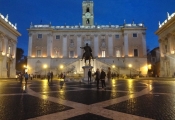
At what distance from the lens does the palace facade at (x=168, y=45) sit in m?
34.6

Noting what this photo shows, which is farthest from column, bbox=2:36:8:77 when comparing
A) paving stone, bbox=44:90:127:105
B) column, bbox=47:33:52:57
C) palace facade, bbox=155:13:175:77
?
palace facade, bbox=155:13:175:77

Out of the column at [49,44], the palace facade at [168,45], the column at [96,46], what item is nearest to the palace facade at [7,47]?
the column at [49,44]

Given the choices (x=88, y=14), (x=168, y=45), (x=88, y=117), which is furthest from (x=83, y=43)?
(x=88, y=117)

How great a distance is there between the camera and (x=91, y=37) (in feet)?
180

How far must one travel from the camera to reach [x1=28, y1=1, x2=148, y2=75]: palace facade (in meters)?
52.6

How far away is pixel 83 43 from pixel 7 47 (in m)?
25.4

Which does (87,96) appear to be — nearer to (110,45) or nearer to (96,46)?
(96,46)

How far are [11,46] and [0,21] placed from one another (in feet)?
31.0

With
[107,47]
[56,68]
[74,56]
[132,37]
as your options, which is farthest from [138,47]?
[56,68]

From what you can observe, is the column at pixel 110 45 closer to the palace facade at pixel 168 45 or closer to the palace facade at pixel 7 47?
the palace facade at pixel 168 45

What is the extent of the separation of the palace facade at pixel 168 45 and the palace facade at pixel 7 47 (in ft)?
122

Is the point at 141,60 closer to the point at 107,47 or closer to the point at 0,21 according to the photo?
the point at 107,47

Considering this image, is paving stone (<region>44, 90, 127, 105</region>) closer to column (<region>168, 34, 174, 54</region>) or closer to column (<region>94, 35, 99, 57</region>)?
column (<region>168, 34, 174, 54</region>)

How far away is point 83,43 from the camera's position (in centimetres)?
5506
